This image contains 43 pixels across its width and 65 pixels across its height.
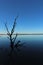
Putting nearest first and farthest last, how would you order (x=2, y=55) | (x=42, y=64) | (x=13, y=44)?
(x=13, y=44) < (x=42, y=64) < (x=2, y=55)

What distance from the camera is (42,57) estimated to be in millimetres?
52812

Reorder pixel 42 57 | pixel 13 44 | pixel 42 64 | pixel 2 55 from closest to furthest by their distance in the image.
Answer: pixel 13 44 < pixel 42 64 < pixel 2 55 < pixel 42 57

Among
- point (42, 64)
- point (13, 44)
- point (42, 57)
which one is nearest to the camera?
point (13, 44)

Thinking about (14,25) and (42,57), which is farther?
(42,57)

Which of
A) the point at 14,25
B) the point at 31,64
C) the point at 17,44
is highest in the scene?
the point at 14,25

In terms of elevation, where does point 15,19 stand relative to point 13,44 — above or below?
above

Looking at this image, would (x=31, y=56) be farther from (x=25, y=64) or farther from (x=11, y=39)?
(x=11, y=39)

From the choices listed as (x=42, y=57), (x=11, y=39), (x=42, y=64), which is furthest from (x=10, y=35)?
(x=42, y=57)

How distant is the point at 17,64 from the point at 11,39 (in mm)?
34264

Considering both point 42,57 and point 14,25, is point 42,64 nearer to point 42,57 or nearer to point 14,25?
point 42,57

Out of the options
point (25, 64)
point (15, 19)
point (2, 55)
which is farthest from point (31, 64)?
point (15, 19)

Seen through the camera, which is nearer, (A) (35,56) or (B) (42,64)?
(B) (42,64)

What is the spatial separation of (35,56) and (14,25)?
146 feet

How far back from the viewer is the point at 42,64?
42.9 metres
